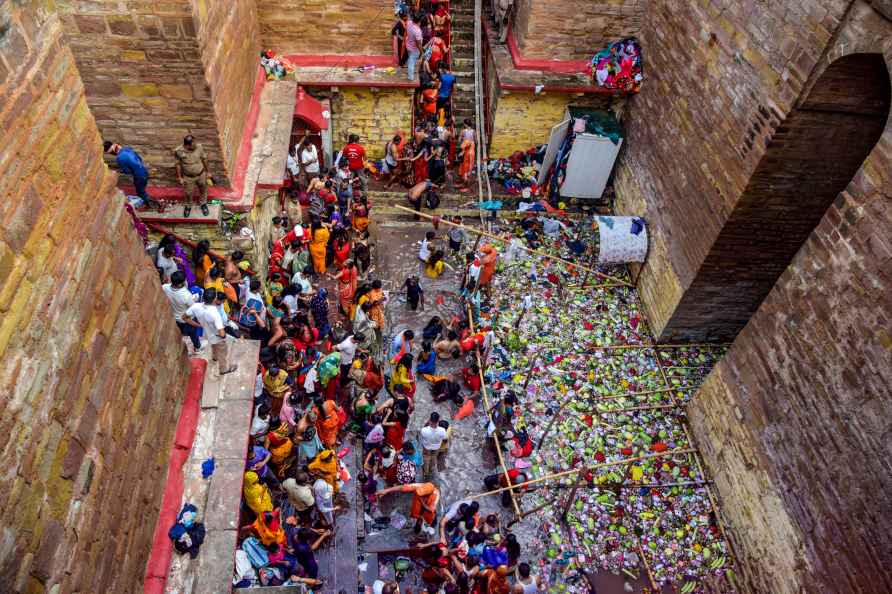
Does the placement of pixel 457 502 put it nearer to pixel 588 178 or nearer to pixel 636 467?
pixel 636 467

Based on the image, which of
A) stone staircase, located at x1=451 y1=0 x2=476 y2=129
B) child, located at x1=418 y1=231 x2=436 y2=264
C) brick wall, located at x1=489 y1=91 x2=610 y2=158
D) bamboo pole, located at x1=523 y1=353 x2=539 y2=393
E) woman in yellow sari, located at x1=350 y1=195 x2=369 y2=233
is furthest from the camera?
stone staircase, located at x1=451 y1=0 x2=476 y2=129

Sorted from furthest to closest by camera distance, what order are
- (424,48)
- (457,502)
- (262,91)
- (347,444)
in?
(424,48) → (262,91) → (347,444) → (457,502)

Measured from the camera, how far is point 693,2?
952 centimetres

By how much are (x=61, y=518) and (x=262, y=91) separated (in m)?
9.22

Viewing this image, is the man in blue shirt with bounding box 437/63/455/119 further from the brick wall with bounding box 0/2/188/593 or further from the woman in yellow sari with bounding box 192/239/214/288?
the brick wall with bounding box 0/2/188/593

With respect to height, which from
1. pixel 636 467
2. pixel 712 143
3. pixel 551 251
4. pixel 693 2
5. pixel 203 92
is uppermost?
pixel 693 2

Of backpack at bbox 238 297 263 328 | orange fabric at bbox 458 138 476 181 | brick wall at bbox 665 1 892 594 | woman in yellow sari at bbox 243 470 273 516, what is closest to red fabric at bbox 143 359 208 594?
woman in yellow sari at bbox 243 470 273 516

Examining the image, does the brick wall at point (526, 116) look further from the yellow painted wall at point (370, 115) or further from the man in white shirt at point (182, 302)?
the man in white shirt at point (182, 302)

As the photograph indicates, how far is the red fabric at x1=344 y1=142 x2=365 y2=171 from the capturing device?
1261cm

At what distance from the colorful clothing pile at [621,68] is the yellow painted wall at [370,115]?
386cm

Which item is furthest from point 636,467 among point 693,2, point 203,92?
point 203,92

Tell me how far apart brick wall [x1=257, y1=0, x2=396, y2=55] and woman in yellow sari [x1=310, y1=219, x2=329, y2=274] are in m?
4.09

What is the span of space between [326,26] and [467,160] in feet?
12.6

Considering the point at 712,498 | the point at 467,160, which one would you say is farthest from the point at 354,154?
the point at 712,498
